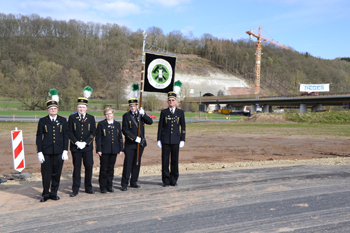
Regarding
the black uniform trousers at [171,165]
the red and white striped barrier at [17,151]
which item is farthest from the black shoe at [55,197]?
the red and white striped barrier at [17,151]

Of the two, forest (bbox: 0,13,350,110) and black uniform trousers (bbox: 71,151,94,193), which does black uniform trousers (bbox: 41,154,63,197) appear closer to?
black uniform trousers (bbox: 71,151,94,193)

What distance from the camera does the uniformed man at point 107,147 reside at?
6453 millimetres

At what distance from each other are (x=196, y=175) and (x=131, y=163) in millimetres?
2202

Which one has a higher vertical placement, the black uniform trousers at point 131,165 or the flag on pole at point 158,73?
the flag on pole at point 158,73

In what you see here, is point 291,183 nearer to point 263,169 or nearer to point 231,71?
point 263,169

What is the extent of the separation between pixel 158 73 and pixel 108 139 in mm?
2508

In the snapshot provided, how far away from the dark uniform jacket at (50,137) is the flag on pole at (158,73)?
261cm

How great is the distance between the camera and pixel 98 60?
359ft

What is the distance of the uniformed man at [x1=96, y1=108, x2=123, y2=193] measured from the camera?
645cm

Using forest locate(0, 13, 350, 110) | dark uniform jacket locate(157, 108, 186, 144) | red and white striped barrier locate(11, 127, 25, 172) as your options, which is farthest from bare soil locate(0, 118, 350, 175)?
forest locate(0, 13, 350, 110)

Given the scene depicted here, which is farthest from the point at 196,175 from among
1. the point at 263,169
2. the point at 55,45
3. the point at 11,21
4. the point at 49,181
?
the point at 11,21

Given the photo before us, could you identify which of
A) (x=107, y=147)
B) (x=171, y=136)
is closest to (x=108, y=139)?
(x=107, y=147)

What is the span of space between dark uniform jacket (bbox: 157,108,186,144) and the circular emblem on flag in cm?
103

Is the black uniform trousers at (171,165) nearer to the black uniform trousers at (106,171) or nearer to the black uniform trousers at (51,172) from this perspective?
the black uniform trousers at (106,171)
